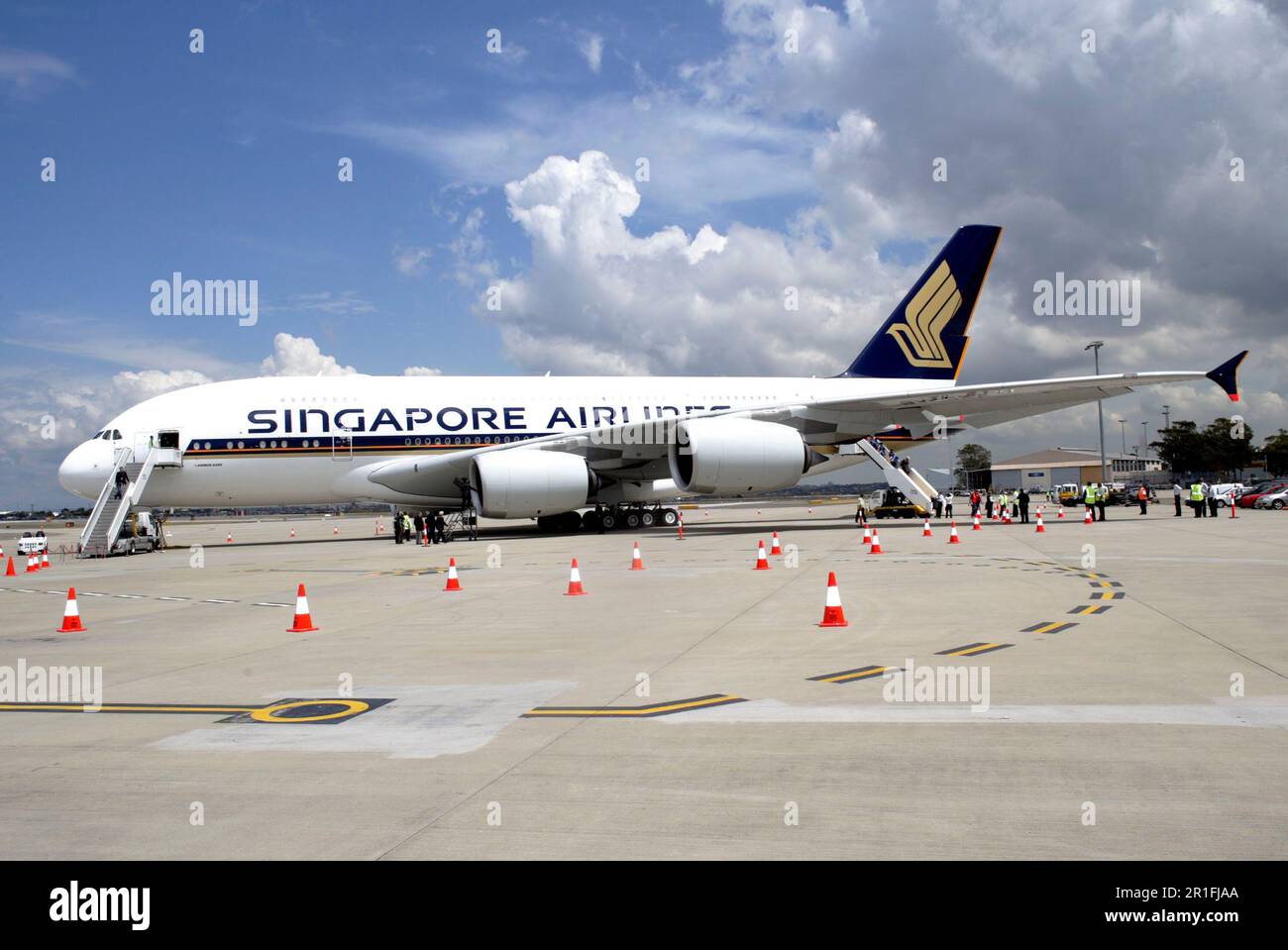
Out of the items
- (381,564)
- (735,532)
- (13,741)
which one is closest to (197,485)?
(381,564)

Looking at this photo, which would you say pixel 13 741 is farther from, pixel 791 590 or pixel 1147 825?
pixel 791 590

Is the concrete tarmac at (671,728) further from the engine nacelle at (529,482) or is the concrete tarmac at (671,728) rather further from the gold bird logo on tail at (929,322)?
the gold bird logo on tail at (929,322)

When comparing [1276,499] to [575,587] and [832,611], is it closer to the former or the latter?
[575,587]

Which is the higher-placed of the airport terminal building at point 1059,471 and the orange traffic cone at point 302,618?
the airport terminal building at point 1059,471

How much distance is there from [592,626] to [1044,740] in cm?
650

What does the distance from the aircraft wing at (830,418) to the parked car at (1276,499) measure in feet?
61.4

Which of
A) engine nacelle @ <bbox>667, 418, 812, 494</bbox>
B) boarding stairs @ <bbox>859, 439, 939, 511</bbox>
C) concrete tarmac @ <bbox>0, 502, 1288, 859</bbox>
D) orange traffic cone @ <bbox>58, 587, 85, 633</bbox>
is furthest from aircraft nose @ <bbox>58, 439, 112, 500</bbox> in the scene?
boarding stairs @ <bbox>859, 439, 939, 511</bbox>

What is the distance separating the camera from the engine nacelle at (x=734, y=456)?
2941 cm

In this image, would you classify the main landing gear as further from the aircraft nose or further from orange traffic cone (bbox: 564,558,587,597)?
orange traffic cone (bbox: 564,558,587,597)

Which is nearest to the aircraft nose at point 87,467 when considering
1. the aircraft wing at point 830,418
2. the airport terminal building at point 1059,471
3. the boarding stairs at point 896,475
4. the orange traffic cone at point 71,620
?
the aircraft wing at point 830,418

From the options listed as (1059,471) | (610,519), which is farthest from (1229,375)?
(1059,471)

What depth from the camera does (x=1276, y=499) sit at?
45.0 m
